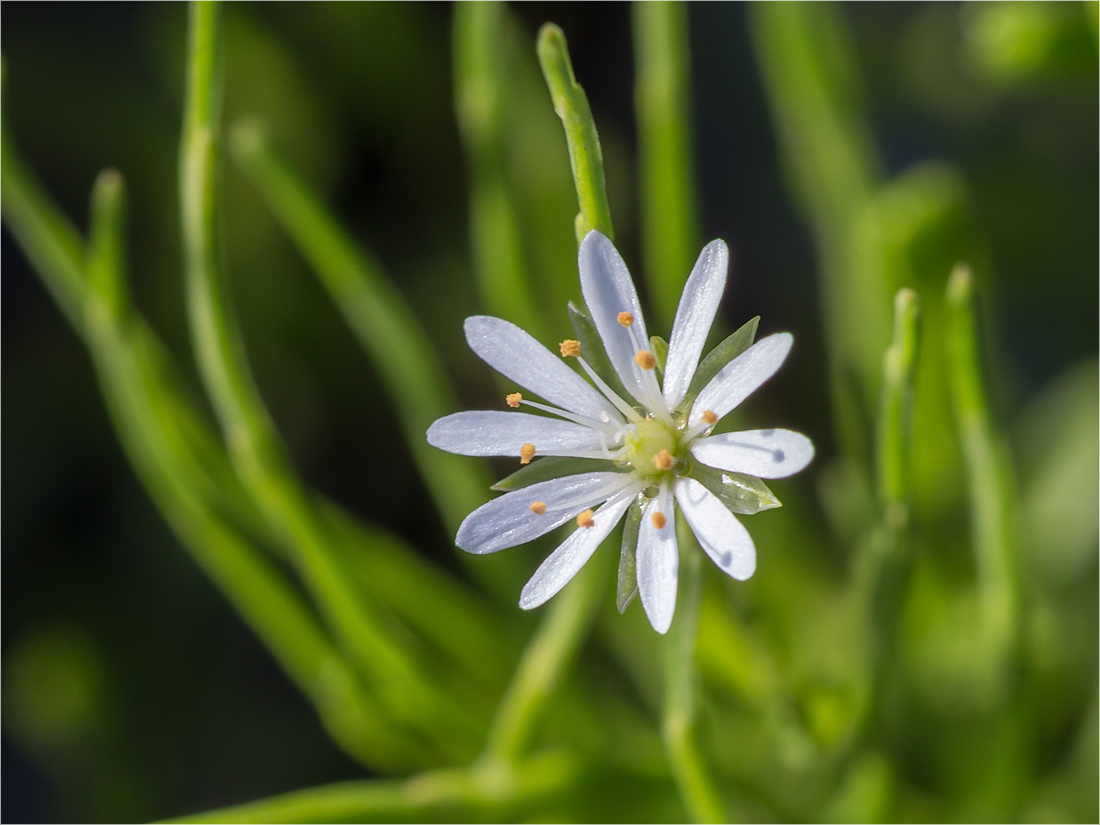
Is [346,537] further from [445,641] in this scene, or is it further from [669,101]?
[669,101]

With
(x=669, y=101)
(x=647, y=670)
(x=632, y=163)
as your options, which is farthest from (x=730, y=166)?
(x=647, y=670)

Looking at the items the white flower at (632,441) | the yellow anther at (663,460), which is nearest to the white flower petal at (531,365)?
the white flower at (632,441)

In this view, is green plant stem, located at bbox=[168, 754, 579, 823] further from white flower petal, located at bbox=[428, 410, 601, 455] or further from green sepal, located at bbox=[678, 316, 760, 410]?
green sepal, located at bbox=[678, 316, 760, 410]

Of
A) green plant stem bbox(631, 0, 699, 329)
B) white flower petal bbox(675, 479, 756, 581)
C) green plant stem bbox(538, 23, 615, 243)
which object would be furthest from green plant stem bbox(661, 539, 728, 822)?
green plant stem bbox(631, 0, 699, 329)

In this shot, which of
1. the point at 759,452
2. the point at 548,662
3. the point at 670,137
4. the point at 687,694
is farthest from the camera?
the point at 670,137

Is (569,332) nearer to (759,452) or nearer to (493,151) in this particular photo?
(493,151)

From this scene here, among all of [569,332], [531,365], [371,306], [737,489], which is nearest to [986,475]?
[737,489]
